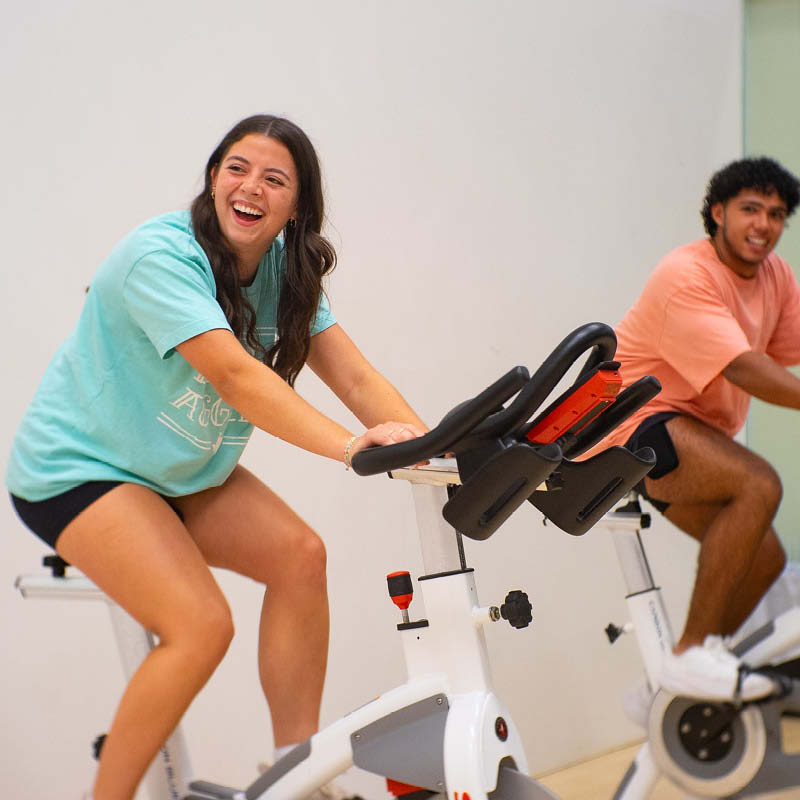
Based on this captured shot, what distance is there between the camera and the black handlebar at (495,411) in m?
1.13

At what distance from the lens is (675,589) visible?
3.56 meters

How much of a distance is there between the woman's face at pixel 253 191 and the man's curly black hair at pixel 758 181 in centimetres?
140

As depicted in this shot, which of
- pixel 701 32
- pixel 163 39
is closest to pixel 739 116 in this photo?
pixel 701 32

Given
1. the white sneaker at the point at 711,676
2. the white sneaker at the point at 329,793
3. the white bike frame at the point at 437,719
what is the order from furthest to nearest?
the white sneaker at the point at 711,676, the white sneaker at the point at 329,793, the white bike frame at the point at 437,719

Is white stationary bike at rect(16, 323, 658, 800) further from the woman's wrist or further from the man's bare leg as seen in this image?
the man's bare leg

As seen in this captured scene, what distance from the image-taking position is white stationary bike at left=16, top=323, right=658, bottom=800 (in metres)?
1.17

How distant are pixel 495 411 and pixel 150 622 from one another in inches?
28.3

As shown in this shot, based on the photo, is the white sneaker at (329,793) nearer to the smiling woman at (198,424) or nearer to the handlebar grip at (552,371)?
the smiling woman at (198,424)

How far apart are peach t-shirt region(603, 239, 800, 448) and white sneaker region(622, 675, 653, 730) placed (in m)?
0.62

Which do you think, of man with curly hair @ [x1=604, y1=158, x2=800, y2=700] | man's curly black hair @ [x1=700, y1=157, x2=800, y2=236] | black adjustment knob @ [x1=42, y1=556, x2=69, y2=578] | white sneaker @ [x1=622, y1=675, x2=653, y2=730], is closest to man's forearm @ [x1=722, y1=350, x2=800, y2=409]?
man with curly hair @ [x1=604, y1=158, x2=800, y2=700]

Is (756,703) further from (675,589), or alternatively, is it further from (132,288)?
(132,288)

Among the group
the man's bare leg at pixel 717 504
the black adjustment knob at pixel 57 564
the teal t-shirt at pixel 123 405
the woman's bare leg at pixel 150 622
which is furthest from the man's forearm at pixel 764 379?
the black adjustment knob at pixel 57 564

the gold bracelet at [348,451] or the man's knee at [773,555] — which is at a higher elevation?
the gold bracelet at [348,451]

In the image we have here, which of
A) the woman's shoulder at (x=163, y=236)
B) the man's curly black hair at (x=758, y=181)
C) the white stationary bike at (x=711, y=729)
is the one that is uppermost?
the man's curly black hair at (x=758, y=181)
